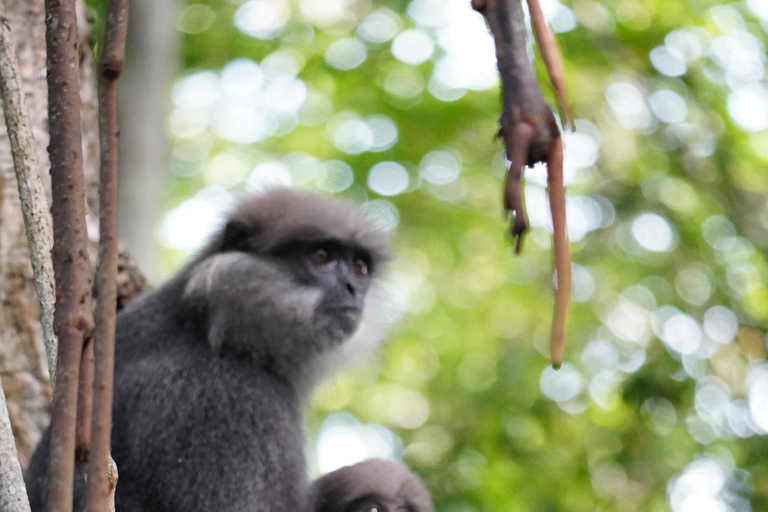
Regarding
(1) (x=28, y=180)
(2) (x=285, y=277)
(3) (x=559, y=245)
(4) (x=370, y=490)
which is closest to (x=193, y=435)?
(2) (x=285, y=277)

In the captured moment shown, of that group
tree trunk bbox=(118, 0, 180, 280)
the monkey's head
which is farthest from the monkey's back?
tree trunk bbox=(118, 0, 180, 280)

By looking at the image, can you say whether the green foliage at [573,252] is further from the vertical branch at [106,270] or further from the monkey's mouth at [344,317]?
the vertical branch at [106,270]

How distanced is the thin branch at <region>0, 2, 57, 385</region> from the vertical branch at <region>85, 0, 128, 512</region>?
21cm

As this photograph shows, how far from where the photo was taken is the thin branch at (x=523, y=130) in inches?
33.8

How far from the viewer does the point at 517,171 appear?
861 millimetres

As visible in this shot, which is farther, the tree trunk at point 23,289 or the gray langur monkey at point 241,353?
the tree trunk at point 23,289

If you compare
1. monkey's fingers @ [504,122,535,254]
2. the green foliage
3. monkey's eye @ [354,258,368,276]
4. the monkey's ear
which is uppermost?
monkey's fingers @ [504,122,535,254]

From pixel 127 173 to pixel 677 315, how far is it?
13.5 feet

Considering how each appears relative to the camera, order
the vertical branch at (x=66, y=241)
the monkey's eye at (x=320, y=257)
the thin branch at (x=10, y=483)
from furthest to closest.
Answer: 1. the monkey's eye at (x=320, y=257)
2. the thin branch at (x=10, y=483)
3. the vertical branch at (x=66, y=241)

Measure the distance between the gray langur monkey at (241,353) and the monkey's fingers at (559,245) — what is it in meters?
2.33

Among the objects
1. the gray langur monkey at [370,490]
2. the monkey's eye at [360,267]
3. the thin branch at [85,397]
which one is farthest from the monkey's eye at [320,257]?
the thin branch at [85,397]

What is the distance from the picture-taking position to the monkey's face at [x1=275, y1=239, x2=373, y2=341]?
3.76 metres

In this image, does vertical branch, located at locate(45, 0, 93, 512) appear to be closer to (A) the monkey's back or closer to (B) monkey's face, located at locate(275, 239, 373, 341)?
(A) the monkey's back

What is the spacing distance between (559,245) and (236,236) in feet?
9.76
